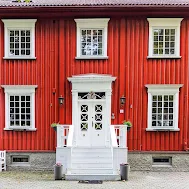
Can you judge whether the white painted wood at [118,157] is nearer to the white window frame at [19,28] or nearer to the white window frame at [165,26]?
the white window frame at [165,26]

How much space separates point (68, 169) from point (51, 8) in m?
7.28

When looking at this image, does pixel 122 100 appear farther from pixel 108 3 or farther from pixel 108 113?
pixel 108 3

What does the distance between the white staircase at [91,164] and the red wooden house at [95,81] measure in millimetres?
383

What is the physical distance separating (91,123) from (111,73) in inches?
101

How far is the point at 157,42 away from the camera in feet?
49.7

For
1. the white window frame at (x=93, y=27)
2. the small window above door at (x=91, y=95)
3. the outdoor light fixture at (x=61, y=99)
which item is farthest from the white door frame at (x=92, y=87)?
the white window frame at (x=93, y=27)

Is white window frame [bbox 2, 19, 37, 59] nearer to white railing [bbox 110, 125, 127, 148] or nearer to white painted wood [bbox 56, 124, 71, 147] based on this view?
white painted wood [bbox 56, 124, 71, 147]

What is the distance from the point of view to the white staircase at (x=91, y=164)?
1265cm

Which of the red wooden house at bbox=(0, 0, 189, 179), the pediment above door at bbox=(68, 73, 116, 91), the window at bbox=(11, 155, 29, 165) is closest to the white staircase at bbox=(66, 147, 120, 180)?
the red wooden house at bbox=(0, 0, 189, 179)

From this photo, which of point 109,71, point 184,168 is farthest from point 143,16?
point 184,168

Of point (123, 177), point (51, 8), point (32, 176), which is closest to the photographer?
point (123, 177)

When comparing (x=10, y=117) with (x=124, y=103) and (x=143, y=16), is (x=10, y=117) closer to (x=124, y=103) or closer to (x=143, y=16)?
(x=124, y=103)

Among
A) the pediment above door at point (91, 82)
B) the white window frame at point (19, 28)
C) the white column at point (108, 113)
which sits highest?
the white window frame at point (19, 28)

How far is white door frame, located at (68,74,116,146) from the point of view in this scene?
14.8 meters
